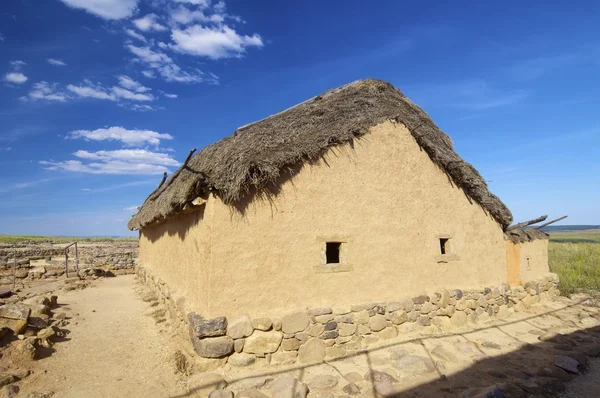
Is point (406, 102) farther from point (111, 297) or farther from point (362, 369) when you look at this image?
point (111, 297)

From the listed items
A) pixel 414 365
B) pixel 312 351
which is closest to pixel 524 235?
pixel 414 365

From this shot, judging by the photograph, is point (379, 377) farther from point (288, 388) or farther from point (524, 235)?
point (524, 235)

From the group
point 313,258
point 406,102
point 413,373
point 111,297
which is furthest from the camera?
point 111,297

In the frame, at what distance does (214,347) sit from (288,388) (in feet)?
3.57

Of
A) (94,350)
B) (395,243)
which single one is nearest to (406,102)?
(395,243)

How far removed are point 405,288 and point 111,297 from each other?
342 inches

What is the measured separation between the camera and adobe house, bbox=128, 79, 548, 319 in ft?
16.5

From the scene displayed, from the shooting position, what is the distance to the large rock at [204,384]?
434 centimetres

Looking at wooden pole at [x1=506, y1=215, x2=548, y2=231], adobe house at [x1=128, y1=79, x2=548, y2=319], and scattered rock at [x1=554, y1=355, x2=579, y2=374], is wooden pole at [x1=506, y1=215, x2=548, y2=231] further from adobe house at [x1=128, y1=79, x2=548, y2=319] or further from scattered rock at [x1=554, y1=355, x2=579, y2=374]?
scattered rock at [x1=554, y1=355, x2=579, y2=374]

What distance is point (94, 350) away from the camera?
5941 mm

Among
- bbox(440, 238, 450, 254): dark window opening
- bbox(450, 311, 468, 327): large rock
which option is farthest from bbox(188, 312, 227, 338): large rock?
bbox(440, 238, 450, 254): dark window opening

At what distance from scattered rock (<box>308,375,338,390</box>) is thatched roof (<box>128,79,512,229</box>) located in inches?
102

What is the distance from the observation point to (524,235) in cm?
867

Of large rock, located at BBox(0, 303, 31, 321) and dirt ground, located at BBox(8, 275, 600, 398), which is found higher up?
large rock, located at BBox(0, 303, 31, 321)
